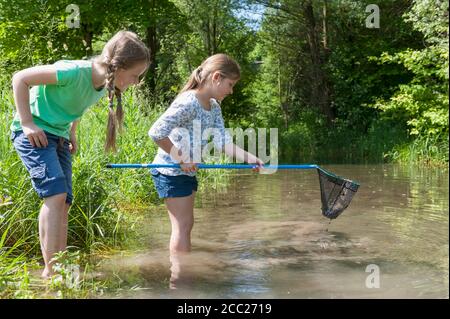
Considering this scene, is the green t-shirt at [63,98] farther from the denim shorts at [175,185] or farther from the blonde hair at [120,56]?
the denim shorts at [175,185]

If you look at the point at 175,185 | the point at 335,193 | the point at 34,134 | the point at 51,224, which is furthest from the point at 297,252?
the point at 34,134

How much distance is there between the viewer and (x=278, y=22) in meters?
20.0

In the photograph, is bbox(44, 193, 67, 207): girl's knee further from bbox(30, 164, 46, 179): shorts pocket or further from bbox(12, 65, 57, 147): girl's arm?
bbox(12, 65, 57, 147): girl's arm

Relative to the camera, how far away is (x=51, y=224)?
9.64 feet

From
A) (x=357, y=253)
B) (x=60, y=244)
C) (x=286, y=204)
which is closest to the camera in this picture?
(x=60, y=244)

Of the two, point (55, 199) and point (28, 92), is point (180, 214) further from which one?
point (28, 92)

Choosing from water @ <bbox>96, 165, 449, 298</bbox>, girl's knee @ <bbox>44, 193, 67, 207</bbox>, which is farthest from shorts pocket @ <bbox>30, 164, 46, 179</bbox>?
water @ <bbox>96, 165, 449, 298</bbox>

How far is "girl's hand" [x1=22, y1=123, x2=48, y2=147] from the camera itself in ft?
9.55

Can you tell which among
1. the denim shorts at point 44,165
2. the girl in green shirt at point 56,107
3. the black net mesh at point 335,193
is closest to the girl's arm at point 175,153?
the girl in green shirt at point 56,107

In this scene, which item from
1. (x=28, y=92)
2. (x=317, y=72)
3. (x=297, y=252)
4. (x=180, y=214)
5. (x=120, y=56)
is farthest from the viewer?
(x=317, y=72)

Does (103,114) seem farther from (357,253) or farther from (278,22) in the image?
(278,22)

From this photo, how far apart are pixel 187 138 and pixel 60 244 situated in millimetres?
1002

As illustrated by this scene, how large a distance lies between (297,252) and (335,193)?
20.3 inches
